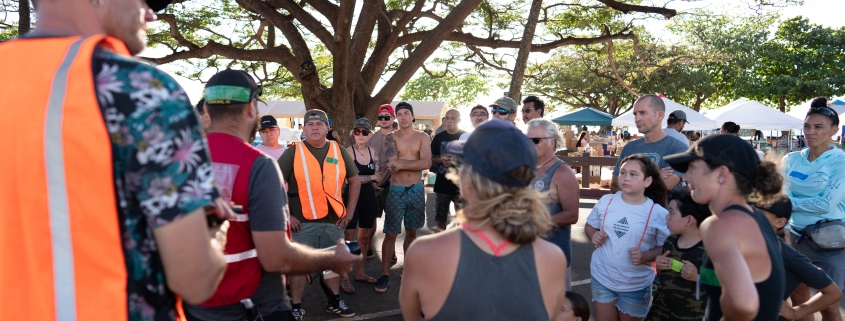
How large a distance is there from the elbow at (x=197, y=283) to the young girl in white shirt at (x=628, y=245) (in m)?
3.03

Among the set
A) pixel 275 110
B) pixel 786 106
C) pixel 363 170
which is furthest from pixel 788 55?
pixel 363 170

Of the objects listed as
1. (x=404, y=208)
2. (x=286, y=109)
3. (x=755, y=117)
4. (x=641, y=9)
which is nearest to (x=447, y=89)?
(x=286, y=109)

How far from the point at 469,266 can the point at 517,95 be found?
7.12 meters

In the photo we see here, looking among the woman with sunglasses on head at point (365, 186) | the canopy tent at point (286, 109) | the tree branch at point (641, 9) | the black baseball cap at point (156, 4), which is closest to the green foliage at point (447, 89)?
the canopy tent at point (286, 109)

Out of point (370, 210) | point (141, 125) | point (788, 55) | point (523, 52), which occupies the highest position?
point (788, 55)

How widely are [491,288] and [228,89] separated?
135 centimetres

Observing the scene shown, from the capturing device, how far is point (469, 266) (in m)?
1.86

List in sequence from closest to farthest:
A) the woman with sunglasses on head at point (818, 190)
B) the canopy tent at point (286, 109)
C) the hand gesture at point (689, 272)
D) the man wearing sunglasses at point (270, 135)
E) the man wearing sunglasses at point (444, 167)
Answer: the hand gesture at point (689, 272)
the woman with sunglasses on head at point (818, 190)
the man wearing sunglasses at point (270, 135)
the man wearing sunglasses at point (444, 167)
the canopy tent at point (286, 109)

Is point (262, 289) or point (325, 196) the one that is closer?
point (262, 289)

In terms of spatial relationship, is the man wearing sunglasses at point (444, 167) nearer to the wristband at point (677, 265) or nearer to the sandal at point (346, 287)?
the sandal at point (346, 287)

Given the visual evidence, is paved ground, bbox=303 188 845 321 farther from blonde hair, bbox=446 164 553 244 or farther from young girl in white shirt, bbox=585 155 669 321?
blonde hair, bbox=446 164 553 244

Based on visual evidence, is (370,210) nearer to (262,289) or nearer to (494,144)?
(262,289)

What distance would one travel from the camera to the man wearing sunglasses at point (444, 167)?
6684mm

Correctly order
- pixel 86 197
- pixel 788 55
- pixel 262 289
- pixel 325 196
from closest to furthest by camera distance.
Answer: pixel 86 197 → pixel 262 289 → pixel 325 196 → pixel 788 55
